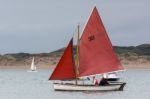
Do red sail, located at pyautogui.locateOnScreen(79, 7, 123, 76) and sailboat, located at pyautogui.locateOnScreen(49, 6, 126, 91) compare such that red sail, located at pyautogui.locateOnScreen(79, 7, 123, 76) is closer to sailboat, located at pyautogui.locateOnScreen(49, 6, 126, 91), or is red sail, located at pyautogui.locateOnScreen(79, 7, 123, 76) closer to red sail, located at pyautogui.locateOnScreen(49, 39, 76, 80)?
sailboat, located at pyautogui.locateOnScreen(49, 6, 126, 91)

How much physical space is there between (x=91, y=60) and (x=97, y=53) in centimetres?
103

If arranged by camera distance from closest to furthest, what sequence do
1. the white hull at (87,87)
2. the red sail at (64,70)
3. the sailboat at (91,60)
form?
1. the white hull at (87,87)
2. the sailboat at (91,60)
3. the red sail at (64,70)

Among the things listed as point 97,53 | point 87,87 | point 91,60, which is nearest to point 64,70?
point 91,60

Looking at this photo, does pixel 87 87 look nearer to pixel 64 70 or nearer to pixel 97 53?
pixel 64 70

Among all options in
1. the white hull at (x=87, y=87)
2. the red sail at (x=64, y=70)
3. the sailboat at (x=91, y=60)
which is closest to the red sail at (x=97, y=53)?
the sailboat at (x=91, y=60)

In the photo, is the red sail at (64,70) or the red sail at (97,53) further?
the red sail at (64,70)

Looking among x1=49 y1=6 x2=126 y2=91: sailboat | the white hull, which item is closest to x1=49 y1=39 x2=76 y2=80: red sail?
x1=49 y1=6 x2=126 y2=91: sailboat

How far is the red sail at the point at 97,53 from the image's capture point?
7606cm

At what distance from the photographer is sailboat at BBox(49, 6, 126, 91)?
76000mm

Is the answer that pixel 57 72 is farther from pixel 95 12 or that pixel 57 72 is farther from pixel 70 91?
pixel 95 12

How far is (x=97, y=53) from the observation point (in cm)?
7694

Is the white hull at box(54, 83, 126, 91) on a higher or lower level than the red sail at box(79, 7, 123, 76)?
lower

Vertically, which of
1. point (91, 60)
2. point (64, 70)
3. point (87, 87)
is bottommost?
point (87, 87)

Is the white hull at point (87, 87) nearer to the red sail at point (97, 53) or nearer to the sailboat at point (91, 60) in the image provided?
the sailboat at point (91, 60)
